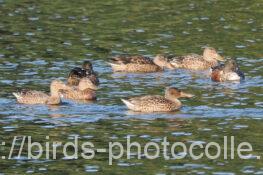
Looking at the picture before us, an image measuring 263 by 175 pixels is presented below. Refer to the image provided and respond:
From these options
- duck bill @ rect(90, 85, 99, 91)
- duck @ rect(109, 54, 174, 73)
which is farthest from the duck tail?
duck @ rect(109, 54, 174, 73)

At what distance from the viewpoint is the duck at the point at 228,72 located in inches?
1298

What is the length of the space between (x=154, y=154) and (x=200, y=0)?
82.5 ft

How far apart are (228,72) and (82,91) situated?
506 centimetres

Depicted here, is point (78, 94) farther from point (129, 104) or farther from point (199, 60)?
point (199, 60)

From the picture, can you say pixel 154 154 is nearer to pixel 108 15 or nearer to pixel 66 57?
pixel 66 57

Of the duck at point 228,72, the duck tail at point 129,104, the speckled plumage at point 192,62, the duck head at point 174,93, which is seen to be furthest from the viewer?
the speckled plumage at point 192,62

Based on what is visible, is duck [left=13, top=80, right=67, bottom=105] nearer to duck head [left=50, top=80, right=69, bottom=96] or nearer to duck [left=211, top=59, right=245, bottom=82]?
duck head [left=50, top=80, right=69, bottom=96]

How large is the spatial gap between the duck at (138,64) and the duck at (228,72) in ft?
6.26

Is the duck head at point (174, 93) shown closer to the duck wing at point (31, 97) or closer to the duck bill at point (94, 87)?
the duck bill at point (94, 87)

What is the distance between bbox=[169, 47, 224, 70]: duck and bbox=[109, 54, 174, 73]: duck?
50 cm

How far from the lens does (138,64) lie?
35188 millimetres

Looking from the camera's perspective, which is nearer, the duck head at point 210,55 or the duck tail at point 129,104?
the duck tail at point 129,104

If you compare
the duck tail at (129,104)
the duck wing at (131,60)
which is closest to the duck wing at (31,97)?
the duck tail at (129,104)

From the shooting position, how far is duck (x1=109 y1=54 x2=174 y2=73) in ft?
115
